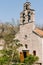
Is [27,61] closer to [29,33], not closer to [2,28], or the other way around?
[29,33]


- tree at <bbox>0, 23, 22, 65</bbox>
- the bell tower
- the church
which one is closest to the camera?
tree at <bbox>0, 23, 22, 65</bbox>

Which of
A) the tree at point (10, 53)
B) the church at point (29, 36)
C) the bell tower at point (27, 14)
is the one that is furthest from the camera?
the bell tower at point (27, 14)

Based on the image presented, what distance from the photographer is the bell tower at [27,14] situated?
1183 inches

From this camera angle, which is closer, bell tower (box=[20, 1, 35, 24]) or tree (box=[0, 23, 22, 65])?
tree (box=[0, 23, 22, 65])

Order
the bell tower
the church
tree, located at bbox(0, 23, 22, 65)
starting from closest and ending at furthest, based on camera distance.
→ 1. tree, located at bbox(0, 23, 22, 65)
2. the church
3. the bell tower

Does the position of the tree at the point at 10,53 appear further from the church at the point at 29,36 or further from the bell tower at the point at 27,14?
the bell tower at the point at 27,14

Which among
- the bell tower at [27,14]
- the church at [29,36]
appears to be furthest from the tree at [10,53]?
the bell tower at [27,14]

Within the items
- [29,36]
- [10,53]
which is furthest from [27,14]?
[10,53]

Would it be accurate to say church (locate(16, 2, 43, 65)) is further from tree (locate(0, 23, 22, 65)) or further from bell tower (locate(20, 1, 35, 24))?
tree (locate(0, 23, 22, 65))

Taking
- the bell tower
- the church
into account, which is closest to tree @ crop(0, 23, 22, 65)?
the church

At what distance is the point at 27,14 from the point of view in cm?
3067

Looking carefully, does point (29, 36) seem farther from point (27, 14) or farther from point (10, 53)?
point (10, 53)

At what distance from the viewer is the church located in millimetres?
28708

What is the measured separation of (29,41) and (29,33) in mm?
1181
